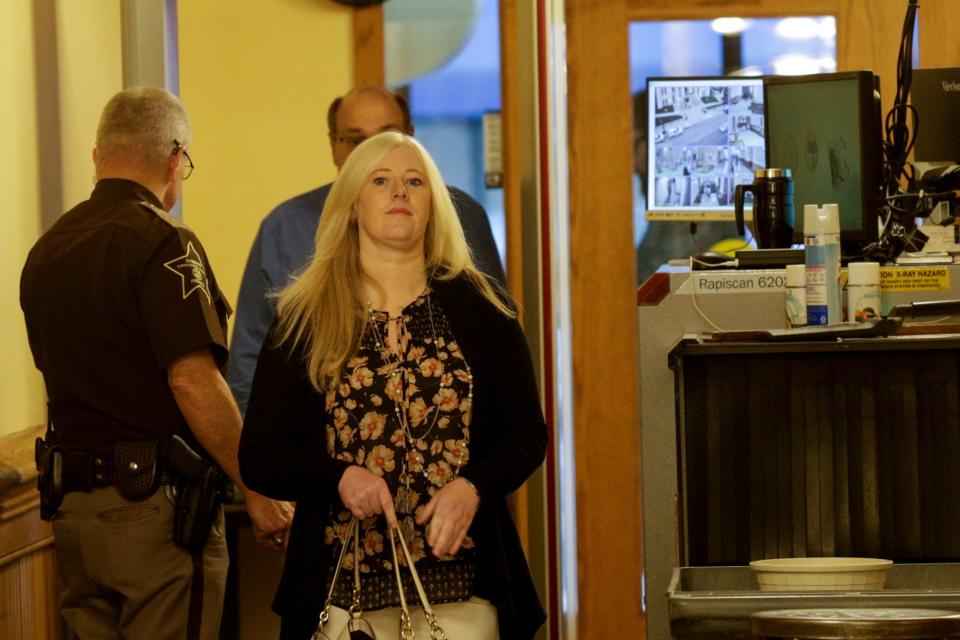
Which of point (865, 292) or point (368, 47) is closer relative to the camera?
point (865, 292)

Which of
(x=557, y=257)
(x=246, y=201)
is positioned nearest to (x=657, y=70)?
(x=557, y=257)

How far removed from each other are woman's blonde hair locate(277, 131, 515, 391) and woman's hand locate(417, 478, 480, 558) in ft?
0.93

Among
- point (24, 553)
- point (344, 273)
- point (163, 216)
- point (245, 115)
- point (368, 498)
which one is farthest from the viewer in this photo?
point (245, 115)

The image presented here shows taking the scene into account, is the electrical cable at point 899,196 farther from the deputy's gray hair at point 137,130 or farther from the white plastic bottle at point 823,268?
the deputy's gray hair at point 137,130

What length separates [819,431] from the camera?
209cm

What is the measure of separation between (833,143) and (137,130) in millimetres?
1426

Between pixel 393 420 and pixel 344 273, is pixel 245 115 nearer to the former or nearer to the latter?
pixel 344 273

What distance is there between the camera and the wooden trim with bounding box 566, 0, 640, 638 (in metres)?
4.10

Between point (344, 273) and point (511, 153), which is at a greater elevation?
point (511, 153)

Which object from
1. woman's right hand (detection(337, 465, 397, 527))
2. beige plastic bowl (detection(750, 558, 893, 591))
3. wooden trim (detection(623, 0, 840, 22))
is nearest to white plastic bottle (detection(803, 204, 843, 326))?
beige plastic bowl (detection(750, 558, 893, 591))

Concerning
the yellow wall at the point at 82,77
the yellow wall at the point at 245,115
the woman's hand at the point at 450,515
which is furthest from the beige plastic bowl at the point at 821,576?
the yellow wall at the point at 245,115

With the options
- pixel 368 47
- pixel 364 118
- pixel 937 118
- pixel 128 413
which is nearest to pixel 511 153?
pixel 368 47

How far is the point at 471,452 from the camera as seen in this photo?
A: 225 cm

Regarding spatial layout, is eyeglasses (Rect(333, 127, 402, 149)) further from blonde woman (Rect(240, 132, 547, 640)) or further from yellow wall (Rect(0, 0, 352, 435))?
blonde woman (Rect(240, 132, 547, 640))
